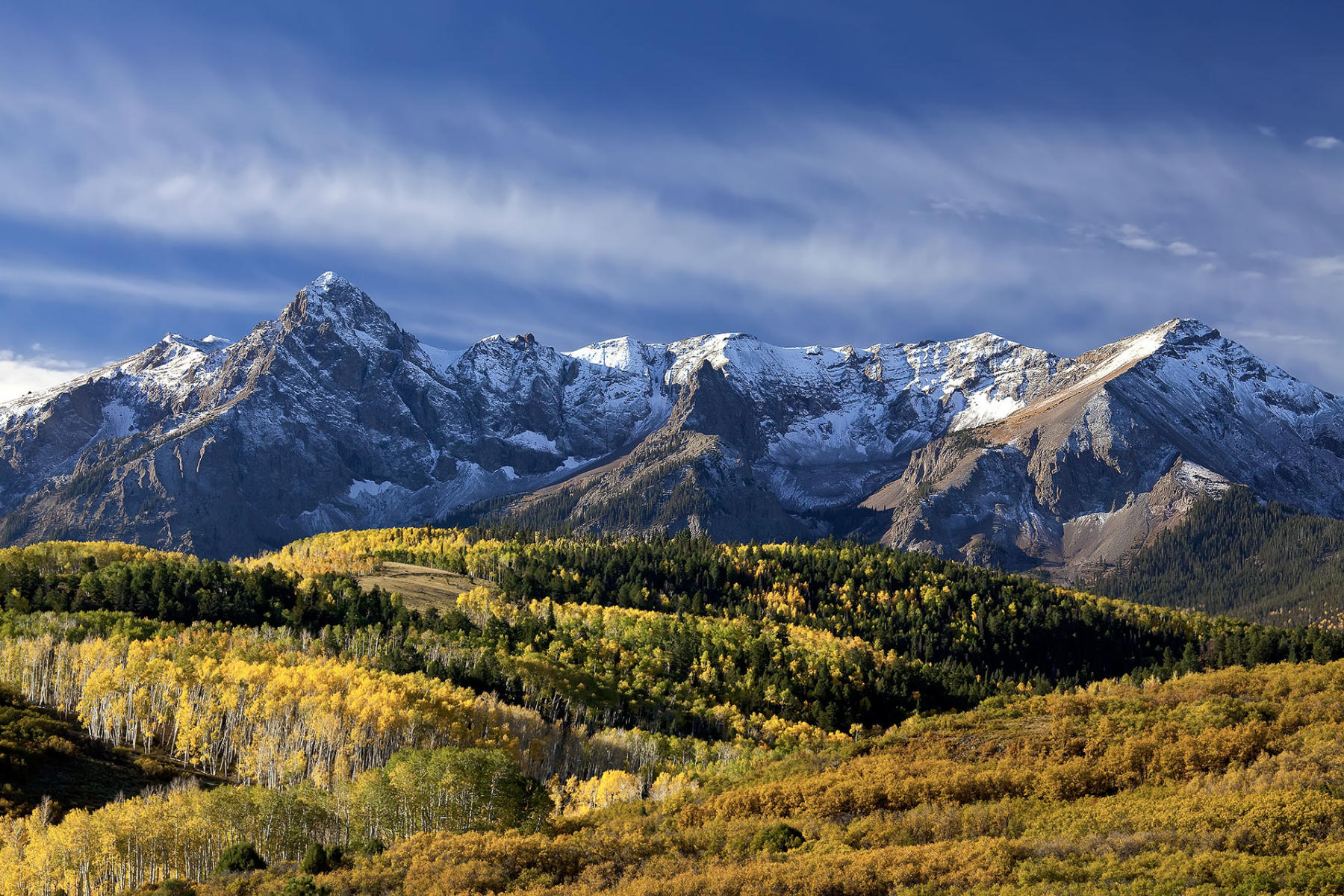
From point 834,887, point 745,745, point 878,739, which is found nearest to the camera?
point 834,887

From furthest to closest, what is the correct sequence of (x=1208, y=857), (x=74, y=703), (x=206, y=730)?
(x=74, y=703), (x=206, y=730), (x=1208, y=857)

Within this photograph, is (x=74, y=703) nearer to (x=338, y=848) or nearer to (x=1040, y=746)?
(x=338, y=848)

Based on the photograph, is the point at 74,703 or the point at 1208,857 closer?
the point at 1208,857

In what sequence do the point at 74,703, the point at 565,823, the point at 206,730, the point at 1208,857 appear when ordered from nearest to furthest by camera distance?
1. the point at 1208,857
2. the point at 565,823
3. the point at 206,730
4. the point at 74,703

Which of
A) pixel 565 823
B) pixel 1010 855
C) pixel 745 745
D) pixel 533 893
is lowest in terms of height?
pixel 745 745

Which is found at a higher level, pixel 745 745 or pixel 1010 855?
pixel 1010 855

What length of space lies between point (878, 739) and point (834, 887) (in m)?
52.2

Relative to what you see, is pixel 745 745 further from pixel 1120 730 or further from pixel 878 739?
pixel 1120 730

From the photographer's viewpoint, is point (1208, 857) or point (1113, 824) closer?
point (1208, 857)

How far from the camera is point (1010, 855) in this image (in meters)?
49.4

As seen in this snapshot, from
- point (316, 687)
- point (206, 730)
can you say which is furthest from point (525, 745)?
point (206, 730)

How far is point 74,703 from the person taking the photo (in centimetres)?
13175

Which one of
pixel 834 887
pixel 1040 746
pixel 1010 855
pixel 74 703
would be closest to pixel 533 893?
pixel 834 887

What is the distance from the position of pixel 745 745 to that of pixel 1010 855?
4449 inches
